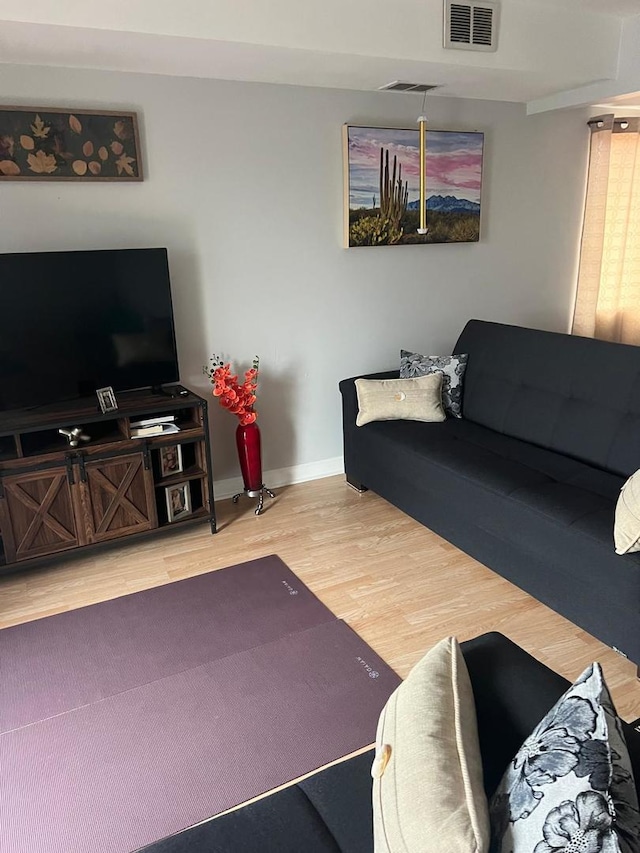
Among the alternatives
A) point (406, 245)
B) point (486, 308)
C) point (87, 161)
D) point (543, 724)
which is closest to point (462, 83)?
point (406, 245)

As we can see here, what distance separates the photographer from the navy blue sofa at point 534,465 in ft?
7.42

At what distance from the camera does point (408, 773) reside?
104 centimetres

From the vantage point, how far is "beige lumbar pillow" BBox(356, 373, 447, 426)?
342cm

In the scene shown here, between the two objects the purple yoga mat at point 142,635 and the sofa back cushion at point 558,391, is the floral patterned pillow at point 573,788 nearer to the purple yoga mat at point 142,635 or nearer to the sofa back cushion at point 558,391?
the purple yoga mat at point 142,635

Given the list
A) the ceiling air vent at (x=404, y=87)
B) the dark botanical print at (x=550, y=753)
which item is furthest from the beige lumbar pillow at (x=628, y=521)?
the ceiling air vent at (x=404, y=87)

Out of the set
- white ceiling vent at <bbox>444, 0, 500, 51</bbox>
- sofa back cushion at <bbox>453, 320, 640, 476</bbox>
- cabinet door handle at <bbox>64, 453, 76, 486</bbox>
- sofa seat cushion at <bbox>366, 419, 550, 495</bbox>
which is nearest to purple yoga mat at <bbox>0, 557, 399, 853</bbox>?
cabinet door handle at <bbox>64, 453, 76, 486</bbox>

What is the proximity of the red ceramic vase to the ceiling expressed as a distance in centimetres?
172

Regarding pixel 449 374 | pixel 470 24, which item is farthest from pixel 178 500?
pixel 470 24

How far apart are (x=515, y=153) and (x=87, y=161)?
2.62 metres

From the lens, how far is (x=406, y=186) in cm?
376

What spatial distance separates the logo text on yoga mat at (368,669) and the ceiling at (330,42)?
2.38m

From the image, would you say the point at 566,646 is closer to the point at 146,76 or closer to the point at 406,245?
the point at 406,245

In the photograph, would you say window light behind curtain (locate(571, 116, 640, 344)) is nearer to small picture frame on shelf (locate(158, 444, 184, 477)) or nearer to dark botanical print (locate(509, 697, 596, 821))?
small picture frame on shelf (locate(158, 444, 184, 477))

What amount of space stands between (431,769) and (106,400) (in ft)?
7.70
